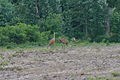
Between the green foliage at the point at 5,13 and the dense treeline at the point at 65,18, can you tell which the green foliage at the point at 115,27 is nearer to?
the dense treeline at the point at 65,18

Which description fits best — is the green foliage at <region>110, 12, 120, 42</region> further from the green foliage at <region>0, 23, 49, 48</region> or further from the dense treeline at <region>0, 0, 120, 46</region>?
the green foliage at <region>0, 23, 49, 48</region>

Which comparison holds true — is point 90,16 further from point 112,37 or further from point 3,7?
point 3,7

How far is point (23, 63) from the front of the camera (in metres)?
12.3

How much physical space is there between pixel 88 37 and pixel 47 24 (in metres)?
3.91

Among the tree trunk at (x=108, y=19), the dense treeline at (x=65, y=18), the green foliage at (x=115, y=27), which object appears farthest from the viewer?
the tree trunk at (x=108, y=19)

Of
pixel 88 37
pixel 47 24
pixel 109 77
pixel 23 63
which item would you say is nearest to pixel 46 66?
pixel 23 63

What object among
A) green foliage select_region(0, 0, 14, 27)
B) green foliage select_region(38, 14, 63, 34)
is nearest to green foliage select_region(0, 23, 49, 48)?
green foliage select_region(38, 14, 63, 34)

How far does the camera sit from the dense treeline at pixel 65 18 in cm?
2652

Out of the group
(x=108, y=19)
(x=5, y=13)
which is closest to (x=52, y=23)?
(x=5, y=13)

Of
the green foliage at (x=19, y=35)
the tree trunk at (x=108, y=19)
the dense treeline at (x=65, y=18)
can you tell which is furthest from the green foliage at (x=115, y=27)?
the green foliage at (x=19, y=35)

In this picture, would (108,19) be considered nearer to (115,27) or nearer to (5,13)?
(115,27)

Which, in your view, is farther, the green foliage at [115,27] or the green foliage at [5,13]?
the green foliage at [115,27]

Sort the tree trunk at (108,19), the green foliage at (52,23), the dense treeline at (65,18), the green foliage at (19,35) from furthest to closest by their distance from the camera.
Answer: the tree trunk at (108,19)
the green foliage at (52,23)
the dense treeline at (65,18)
the green foliage at (19,35)

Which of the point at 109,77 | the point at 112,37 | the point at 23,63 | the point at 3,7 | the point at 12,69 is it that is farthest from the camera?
the point at 112,37
